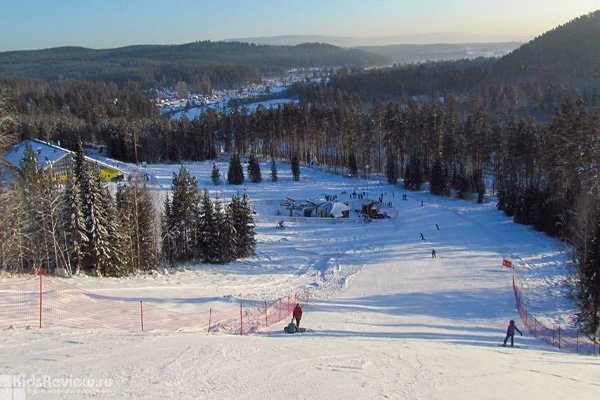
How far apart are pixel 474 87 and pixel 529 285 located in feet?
436

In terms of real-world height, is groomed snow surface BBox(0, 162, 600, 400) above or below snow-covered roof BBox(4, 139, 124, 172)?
below

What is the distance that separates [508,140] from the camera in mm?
61844

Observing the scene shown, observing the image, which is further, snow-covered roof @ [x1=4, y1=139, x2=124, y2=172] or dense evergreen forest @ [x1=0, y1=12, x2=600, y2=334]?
snow-covered roof @ [x1=4, y1=139, x2=124, y2=172]

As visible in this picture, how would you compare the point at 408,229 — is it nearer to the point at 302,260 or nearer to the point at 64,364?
the point at 302,260

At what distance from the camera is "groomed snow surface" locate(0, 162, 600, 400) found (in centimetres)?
1109

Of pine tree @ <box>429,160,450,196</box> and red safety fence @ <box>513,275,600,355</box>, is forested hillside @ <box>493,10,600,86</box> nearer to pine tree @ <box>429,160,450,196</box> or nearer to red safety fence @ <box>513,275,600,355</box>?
pine tree @ <box>429,160,450,196</box>

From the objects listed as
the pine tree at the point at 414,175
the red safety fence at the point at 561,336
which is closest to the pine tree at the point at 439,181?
the pine tree at the point at 414,175

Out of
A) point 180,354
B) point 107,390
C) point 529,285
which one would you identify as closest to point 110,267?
point 180,354

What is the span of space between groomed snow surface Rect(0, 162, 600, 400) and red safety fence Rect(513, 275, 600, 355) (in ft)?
2.49

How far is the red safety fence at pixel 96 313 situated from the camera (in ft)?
59.6

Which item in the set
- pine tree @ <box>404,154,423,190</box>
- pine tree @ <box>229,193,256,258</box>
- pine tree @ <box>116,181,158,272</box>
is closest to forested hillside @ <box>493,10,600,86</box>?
pine tree @ <box>404,154,423,190</box>

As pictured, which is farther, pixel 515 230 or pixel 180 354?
pixel 515 230

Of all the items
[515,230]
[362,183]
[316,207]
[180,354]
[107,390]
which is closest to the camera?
[107,390]

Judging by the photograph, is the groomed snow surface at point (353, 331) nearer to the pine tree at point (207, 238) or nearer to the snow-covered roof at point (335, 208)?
the pine tree at point (207, 238)
